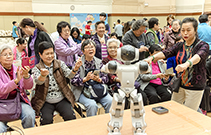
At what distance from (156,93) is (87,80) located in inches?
45.7

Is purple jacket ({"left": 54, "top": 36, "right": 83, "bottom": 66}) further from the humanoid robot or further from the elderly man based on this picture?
the humanoid robot

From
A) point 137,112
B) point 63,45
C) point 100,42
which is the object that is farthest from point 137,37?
point 137,112

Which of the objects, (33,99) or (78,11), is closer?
(33,99)

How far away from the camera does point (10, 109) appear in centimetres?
194

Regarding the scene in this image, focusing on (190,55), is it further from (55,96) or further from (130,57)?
(55,96)

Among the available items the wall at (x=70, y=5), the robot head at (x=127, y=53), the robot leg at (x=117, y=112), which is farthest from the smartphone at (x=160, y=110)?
the wall at (x=70, y=5)

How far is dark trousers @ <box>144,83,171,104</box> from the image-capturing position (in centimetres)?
269

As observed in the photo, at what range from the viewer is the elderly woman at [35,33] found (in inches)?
113

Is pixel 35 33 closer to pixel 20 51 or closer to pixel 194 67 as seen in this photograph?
pixel 20 51

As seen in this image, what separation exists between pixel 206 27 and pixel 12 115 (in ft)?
11.9

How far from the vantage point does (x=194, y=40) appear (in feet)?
6.44

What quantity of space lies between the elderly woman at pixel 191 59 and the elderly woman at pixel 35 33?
185 centimetres

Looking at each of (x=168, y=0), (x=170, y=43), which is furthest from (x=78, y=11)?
(x=170, y=43)

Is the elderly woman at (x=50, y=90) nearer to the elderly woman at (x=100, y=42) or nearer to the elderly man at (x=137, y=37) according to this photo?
the elderly woman at (x=100, y=42)
